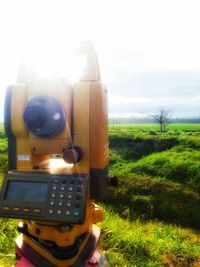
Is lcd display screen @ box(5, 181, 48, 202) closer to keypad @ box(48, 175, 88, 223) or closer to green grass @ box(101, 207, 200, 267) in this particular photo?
keypad @ box(48, 175, 88, 223)

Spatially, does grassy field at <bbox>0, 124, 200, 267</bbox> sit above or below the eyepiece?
below

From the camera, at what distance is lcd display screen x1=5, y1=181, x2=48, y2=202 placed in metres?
2.11

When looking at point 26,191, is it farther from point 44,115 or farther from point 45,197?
point 44,115

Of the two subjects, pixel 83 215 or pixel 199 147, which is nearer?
pixel 83 215

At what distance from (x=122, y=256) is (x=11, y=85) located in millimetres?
2475

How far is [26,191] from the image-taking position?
7.09 feet

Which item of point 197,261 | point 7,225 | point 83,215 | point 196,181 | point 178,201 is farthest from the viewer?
point 196,181

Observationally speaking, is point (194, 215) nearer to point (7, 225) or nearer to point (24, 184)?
point (7, 225)

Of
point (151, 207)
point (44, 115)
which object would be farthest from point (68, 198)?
point (151, 207)

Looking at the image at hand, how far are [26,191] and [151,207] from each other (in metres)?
12.1

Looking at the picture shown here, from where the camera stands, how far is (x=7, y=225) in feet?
15.6

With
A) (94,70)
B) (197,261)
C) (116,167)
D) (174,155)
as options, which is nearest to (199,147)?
(174,155)

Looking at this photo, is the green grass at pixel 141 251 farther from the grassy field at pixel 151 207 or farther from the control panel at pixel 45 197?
the control panel at pixel 45 197

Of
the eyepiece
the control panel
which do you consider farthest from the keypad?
the eyepiece
